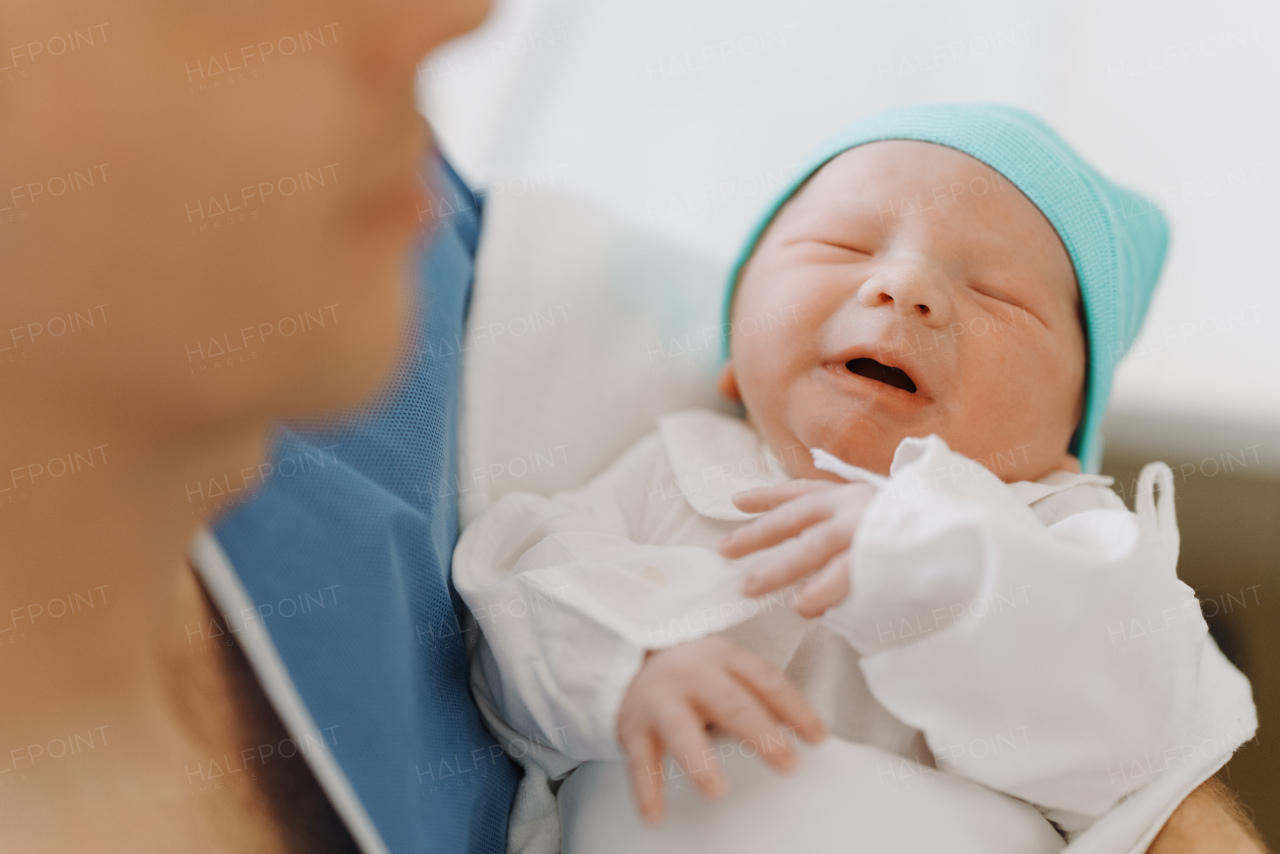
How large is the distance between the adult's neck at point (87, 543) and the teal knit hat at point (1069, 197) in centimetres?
84

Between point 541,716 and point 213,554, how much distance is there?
1.06ft

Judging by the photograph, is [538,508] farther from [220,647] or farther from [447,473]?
[220,647]

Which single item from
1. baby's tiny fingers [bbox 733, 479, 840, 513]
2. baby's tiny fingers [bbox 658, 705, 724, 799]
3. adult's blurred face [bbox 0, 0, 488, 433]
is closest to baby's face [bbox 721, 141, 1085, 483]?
baby's tiny fingers [bbox 733, 479, 840, 513]

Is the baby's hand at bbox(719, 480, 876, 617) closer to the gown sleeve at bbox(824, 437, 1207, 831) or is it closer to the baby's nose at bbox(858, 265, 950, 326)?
the gown sleeve at bbox(824, 437, 1207, 831)

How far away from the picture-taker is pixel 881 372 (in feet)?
3.57

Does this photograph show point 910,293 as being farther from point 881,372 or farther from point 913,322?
point 881,372

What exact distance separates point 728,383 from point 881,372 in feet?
0.81

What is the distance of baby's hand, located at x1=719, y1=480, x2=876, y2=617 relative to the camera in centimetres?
79

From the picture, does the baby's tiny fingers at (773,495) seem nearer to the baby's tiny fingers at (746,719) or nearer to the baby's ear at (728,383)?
the baby's tiny fingers at (746,719)

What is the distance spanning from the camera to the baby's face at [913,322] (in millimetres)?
1007

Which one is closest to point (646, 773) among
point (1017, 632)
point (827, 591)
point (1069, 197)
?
point (827, 591)

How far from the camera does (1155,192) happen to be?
1821mm

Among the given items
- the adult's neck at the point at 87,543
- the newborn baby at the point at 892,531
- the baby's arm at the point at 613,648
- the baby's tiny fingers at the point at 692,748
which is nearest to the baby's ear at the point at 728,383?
the newborn baby at the point at 892,531

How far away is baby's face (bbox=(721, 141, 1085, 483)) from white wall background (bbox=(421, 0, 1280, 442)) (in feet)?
1.97
